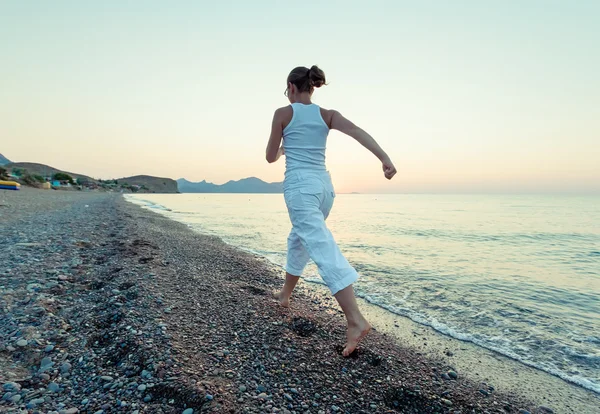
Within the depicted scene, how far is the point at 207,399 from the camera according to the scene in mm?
2146

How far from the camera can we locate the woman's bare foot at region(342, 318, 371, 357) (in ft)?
9.80

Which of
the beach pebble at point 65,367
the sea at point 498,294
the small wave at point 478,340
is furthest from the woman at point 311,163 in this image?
the sea at point 498,294

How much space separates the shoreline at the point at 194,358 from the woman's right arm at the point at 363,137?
179 centimetres

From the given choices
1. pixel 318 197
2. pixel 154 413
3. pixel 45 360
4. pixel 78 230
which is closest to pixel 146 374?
pixel 154 413

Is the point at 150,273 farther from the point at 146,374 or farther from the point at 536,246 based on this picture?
the point at 536,246

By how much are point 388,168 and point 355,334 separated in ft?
5.11

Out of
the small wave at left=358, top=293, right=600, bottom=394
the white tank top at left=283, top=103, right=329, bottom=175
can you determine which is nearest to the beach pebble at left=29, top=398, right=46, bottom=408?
the white tank top at left=283, top=103, right=329, bottom=175

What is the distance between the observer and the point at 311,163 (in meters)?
3.22

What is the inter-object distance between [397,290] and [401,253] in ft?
16.7

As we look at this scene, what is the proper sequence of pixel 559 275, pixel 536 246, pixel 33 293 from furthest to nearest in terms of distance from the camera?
pixel 536 246
pixel 559 275
pixel 33 293

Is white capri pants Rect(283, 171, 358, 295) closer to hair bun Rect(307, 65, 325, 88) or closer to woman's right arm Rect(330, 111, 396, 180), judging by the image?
woman's right arm Rect(330, 111, 396, 180)

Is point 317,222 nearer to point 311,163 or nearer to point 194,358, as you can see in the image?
point 311,163

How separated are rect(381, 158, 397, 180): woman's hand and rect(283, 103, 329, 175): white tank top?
606 millimetres

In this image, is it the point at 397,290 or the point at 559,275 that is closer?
the point at 397,290
